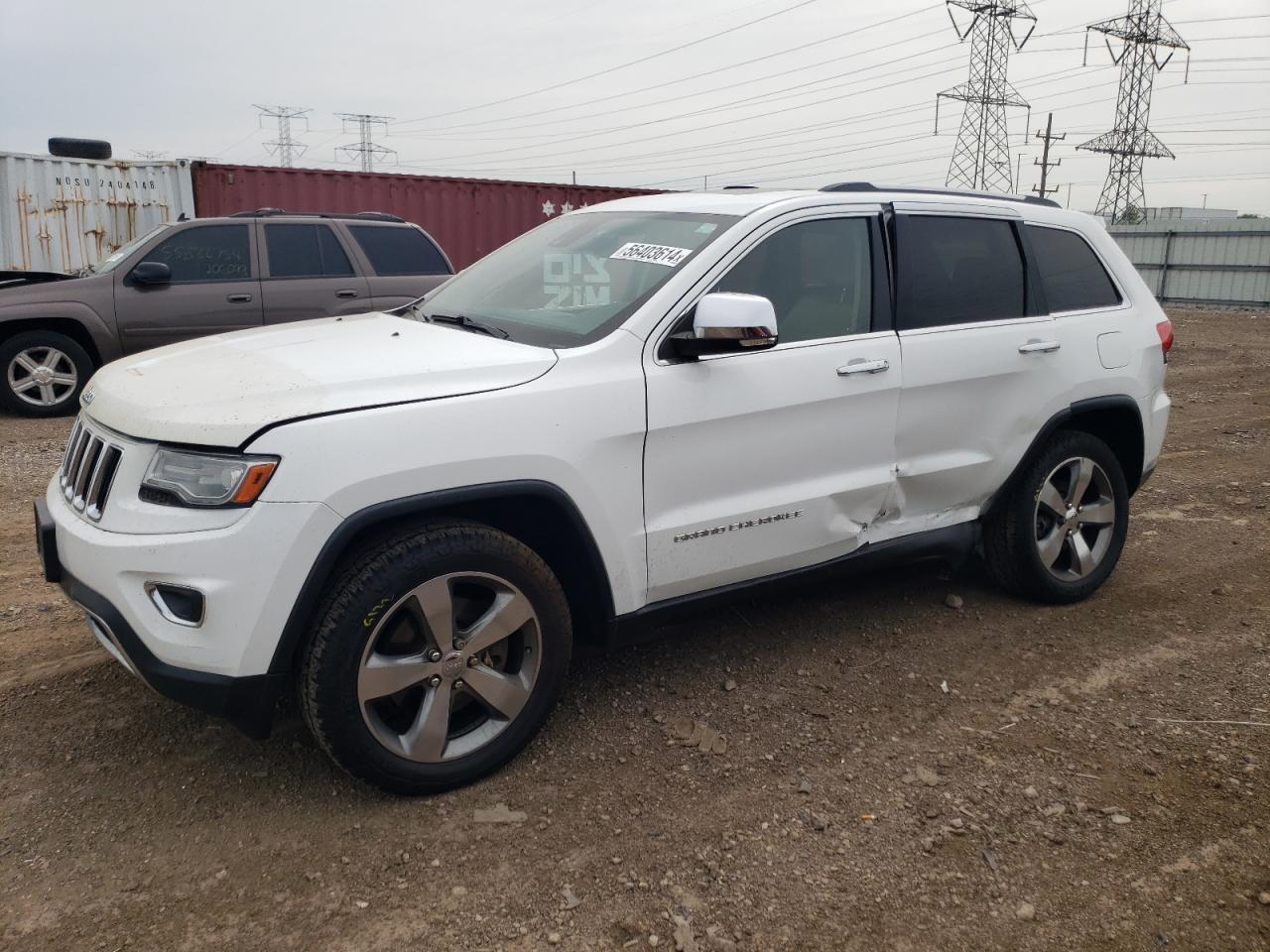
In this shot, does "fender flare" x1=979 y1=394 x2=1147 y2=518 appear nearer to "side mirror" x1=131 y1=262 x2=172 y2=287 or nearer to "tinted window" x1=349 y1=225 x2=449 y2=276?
"tinted window" x1=349 y1=225 x2=449 y2=276

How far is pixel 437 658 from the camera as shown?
288cm

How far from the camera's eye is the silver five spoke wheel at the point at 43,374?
837 cm

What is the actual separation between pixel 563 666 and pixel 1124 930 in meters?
1.65

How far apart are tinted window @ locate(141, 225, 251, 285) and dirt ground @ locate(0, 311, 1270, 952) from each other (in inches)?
194

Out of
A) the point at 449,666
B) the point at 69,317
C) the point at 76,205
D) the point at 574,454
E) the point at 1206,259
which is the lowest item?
the point at 449,666

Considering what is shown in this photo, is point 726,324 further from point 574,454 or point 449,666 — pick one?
point 449,666

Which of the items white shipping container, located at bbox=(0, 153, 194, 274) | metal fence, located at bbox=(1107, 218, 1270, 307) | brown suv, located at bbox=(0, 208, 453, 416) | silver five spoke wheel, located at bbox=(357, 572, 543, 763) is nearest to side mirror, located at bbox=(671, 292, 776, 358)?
silver five spoke wheel, located at bbox=(357, 572, 543, 763)

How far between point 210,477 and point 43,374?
276 inches

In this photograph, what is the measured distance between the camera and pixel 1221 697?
373 centimetres

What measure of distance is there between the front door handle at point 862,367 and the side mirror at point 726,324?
0.47 metres

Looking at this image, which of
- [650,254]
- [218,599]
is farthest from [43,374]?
[218,599]

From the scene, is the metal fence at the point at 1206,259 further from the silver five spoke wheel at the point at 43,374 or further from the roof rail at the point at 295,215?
the silver five spoke wheel at the point at 43,374

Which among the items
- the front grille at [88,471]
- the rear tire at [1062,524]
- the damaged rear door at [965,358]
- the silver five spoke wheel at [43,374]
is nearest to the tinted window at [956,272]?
the damaged rear door at [965,358]

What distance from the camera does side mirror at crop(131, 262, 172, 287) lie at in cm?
827
